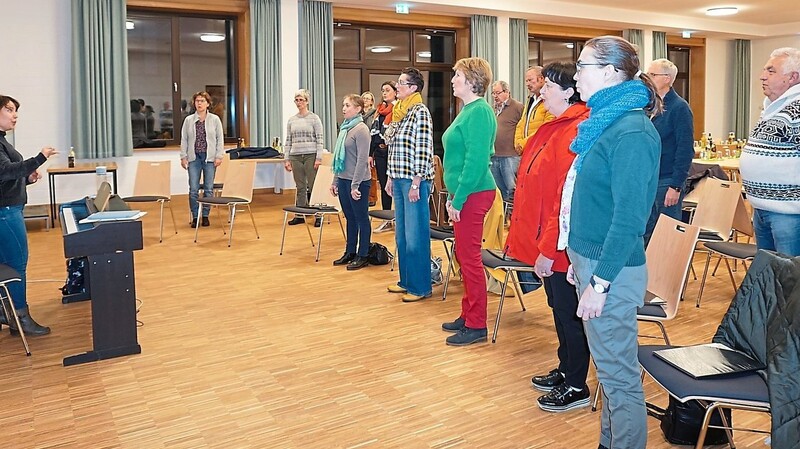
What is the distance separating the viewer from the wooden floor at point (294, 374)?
9.55 ft

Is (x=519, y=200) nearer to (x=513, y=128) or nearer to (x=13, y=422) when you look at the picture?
(x=13, y=422)

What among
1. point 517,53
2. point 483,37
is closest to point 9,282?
point 483,37

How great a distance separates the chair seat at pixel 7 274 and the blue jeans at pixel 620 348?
3.02m

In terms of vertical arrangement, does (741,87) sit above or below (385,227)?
above

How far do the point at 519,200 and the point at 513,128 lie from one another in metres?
4.17

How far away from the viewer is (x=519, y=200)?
10.3 feet

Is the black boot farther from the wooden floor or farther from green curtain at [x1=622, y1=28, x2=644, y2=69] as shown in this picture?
green curtain at [x1=622, y1=28, x2=644, y2=69]

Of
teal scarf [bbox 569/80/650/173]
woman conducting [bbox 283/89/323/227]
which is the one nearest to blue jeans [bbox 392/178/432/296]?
teal scarf [bbox 569/80/650/173]

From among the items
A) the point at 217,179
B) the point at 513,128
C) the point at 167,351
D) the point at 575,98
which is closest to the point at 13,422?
the point at 167,351

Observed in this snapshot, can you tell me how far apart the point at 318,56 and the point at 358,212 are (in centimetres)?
502

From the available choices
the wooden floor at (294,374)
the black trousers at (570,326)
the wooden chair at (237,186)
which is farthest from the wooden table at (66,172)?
the black trousers at (570,326)

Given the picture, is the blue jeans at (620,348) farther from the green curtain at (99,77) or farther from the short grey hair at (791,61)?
the green curtain at (99,77)

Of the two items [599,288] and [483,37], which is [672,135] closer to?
[599,288]

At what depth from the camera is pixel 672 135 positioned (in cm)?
432
